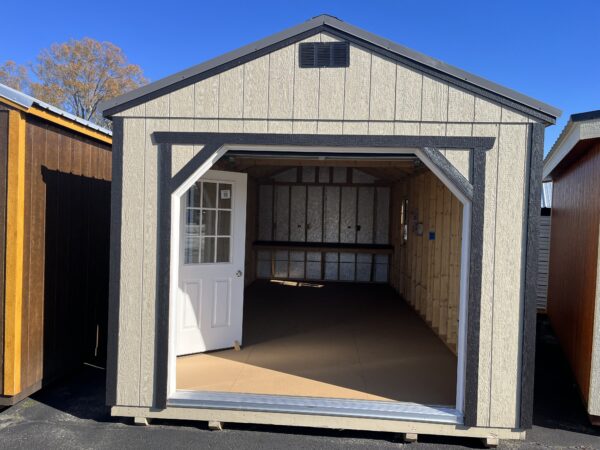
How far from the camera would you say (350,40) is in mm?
3389

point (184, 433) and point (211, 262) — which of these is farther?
point (211, 262)

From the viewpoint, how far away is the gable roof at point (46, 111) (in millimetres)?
3678

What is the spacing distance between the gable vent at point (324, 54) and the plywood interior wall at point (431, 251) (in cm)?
256

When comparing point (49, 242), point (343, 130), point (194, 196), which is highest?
point (343, 130)

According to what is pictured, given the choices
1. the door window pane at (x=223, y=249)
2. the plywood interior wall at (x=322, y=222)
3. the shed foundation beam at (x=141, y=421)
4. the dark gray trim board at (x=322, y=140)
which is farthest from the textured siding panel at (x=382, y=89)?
the plywood interior wall at (x=322, y=222)

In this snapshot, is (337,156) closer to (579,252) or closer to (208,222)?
(208,222)

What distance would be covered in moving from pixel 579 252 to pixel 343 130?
313 cm

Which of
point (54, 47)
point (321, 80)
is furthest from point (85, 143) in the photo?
point (54, 47)

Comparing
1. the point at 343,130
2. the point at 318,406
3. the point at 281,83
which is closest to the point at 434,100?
the point at 343,130

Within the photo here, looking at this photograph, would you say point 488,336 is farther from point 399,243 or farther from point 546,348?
point 399,243

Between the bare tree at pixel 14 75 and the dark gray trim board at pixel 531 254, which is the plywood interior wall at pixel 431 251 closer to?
the dark gray trim board at pixel 531 254

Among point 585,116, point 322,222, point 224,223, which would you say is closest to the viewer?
point 585,116

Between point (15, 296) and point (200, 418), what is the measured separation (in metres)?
1.83

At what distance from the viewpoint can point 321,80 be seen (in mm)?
3432
